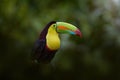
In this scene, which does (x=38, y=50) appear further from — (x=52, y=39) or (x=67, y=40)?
(x=67, y=40)

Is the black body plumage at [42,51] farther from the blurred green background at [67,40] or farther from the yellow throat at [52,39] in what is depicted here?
the blurred green background at [67,40]

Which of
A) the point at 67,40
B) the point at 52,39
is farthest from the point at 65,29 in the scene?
the point at 67,40

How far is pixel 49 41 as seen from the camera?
0.53 m

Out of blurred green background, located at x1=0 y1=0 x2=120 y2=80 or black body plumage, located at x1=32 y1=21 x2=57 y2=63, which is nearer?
black body plumage, located at x1=32 y1=21 x2=57 y2=63

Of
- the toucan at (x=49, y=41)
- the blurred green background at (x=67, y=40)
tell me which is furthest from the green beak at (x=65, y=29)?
the blurred green background at (x=67, y=40)

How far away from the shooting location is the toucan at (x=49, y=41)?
0.53 meters

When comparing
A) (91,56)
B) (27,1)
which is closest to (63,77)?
(91,56)

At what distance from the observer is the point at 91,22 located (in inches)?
76.0

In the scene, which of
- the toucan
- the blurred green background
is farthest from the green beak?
the blurred green background

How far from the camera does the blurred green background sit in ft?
4.95

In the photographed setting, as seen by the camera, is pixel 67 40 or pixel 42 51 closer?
pixel 42 51

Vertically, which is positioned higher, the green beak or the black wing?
→ the green beak

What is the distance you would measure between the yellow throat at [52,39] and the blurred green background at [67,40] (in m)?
0.59

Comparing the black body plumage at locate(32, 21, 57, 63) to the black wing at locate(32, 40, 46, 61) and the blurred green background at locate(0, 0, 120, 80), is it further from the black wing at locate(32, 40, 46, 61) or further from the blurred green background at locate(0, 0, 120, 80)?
the blurred green background at locate(0, 0, 120, 80)
